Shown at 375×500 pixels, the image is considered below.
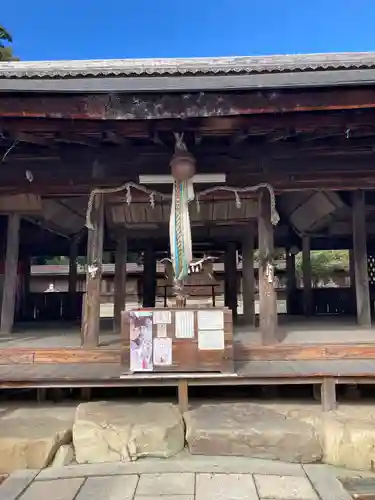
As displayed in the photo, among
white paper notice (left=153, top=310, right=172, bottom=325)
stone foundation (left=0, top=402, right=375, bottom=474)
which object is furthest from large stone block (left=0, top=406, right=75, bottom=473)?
white paper notice (left=153, top=310, right=172, bottom=325)

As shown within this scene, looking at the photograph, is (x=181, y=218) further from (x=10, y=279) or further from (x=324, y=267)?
(x=324, y=267)

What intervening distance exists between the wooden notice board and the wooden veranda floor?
0.35ft

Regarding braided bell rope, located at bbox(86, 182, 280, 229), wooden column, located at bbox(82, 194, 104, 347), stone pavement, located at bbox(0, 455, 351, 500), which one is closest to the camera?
stone pavement, located at bbox(0, 455, 351, 500)

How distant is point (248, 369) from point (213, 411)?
1.96 ft

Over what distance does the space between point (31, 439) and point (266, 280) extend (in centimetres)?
305

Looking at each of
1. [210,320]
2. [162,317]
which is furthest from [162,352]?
[210,320]

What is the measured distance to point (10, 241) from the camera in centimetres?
665

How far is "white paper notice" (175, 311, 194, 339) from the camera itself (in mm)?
4031

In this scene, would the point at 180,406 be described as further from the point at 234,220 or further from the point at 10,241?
the point at 10,241

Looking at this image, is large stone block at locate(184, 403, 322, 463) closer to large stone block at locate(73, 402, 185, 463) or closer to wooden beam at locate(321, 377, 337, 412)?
large stone block at locate(73, 402, 185, 463)

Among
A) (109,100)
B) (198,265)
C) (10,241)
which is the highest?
(109,100)

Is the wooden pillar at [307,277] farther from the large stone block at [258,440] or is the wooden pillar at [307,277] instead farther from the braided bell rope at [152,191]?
the large stone block at [258,440]

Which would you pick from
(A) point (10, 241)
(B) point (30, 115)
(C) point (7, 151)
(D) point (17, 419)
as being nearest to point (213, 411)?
(D) point (17, 419)

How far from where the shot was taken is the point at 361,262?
6.46m
